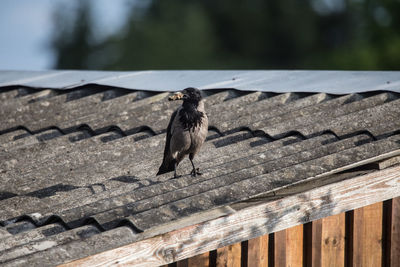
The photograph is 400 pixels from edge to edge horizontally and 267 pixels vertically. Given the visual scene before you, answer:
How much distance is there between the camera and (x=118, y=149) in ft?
14.1

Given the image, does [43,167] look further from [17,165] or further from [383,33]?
[383,33]

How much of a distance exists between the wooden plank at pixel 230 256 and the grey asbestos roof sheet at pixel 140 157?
0.39 meters

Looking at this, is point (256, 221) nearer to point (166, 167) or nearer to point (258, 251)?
point (258, 251)

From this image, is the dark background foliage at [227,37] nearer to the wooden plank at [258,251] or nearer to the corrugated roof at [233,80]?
the corrugated roof at [233,80]

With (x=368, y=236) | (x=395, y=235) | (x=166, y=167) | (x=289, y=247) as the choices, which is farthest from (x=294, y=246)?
(x=166, y=167)

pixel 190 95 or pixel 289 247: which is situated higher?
pixel 190 95

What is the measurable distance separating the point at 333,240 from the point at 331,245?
1.4 inches

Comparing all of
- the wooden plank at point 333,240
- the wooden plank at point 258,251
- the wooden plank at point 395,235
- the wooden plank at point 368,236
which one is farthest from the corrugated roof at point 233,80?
the wooden plank at point 258,251

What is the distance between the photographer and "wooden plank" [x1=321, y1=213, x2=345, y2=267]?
3.88 m

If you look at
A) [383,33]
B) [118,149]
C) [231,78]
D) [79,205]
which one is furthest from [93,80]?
[383,33]

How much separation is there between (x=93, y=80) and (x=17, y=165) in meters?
2.61

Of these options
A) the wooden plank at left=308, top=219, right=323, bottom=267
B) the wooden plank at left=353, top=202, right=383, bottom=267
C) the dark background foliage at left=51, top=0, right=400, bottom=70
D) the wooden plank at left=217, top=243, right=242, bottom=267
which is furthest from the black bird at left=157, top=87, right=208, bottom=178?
the dark background foliage at left=51, top=0, right=400, bottom=70

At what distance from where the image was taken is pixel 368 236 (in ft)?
13.4

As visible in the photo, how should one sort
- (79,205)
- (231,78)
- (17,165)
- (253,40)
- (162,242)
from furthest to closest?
(253,40)
(231,78)
(17,165)
(79,205)
(162,242)
